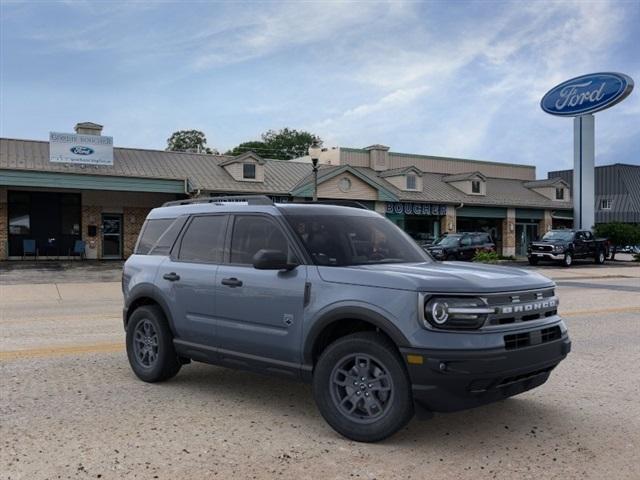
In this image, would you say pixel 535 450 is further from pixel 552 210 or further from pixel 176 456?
pixel 552 210

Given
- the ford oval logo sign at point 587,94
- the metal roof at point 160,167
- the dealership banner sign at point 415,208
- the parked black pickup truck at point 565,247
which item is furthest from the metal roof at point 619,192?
the metal roof at point 160,167

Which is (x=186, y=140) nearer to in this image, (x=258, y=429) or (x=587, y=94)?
(x=587, y=94)

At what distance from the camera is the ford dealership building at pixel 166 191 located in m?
28.2

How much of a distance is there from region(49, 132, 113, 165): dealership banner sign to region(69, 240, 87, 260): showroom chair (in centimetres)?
379

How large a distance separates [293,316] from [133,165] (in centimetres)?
2832

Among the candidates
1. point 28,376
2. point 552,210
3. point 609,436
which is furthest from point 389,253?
point 552,210

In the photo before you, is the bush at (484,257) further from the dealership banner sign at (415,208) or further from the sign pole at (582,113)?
the sign pole at (582,113)

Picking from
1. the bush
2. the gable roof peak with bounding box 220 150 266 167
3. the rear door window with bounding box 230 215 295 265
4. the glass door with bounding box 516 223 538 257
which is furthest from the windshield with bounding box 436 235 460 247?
the rear door window with bounding box 230 215 295 265

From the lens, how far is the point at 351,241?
5.38 m

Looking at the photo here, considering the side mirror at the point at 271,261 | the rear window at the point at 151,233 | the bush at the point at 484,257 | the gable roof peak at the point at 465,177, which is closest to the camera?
the side mirror at the point at 271,261

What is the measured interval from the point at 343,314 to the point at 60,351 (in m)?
4.72

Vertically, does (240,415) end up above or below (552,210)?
below

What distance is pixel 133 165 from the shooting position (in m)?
31.3

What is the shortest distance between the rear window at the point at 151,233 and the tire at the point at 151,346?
0.70 m
